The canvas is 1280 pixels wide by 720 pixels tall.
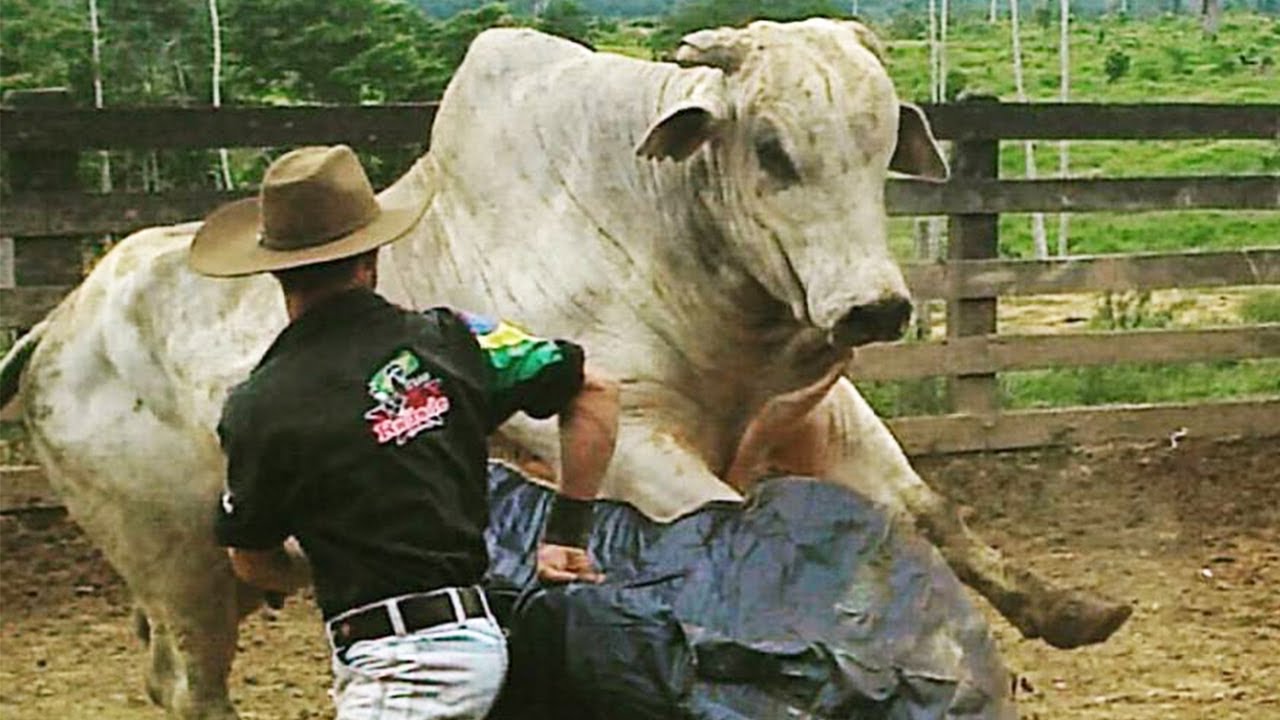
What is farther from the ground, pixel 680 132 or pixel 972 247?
pixel 680 132

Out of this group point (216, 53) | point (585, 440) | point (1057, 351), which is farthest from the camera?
point (216, 53)

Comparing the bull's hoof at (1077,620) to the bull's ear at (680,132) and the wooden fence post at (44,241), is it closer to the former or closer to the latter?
the bull's ear at (680,132)

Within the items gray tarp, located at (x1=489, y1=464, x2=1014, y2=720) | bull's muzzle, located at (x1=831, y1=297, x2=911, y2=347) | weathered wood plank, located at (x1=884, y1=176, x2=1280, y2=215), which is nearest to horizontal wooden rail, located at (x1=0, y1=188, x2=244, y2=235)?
weathered wood plank, located at (x1=884, y1=176, x2=1280, y2=215)

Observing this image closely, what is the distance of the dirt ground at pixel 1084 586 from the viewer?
624cm

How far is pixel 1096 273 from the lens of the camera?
349 inches

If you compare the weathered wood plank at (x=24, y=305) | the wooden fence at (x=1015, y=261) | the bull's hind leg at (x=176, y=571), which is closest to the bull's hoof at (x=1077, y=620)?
the bull's hind leg at (x=176, y=571)

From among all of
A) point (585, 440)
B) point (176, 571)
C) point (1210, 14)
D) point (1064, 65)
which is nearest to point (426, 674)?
point (585, 440)

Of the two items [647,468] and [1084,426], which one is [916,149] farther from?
[1084,426]

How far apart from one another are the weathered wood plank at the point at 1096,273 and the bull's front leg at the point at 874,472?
4.36m

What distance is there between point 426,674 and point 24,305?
16.0ft

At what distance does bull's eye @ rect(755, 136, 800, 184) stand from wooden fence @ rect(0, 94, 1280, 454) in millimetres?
4135

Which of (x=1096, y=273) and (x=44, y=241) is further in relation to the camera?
(x=1096, y=273)

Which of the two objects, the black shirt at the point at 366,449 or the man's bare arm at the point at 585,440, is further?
the man's bare arm at the point at 585,440

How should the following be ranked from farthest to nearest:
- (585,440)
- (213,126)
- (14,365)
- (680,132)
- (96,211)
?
1. (213,126)
2. (96,211)
3. (14,365)
4. (680,132)
5. (585,440)
